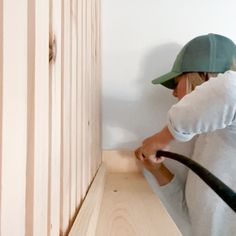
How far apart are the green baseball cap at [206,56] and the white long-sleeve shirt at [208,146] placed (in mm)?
182

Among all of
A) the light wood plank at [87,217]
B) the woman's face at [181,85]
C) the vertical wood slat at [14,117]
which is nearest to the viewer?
the vertical wood slat at [14,117]

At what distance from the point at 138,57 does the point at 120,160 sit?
365 millimetres

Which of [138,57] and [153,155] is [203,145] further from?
[138,57]

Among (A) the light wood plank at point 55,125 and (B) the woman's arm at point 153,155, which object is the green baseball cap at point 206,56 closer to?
(B) the woman's arm at point 153,155

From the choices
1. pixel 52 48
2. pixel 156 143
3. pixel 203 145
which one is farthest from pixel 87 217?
pixel 203 145

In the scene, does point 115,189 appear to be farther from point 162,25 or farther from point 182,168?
point 162,25

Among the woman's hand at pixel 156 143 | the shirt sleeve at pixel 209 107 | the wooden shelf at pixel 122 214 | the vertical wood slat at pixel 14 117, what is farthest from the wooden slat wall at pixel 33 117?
the woman's hand at pixel 156 143

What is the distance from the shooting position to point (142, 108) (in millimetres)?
1141

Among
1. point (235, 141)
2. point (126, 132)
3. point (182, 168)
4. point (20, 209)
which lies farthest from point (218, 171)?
point (20, 209)

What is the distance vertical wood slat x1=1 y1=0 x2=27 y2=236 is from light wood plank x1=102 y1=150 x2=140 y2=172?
34.6 inches

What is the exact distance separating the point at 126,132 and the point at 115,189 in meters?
0.28

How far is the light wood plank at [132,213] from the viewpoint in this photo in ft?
1.95

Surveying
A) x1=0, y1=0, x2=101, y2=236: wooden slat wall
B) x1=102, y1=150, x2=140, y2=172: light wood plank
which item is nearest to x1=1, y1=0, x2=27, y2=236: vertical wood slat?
x1=0, y1=0, x2=101, y2=236: wooden slat wall

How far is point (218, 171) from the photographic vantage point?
34.0 inches
